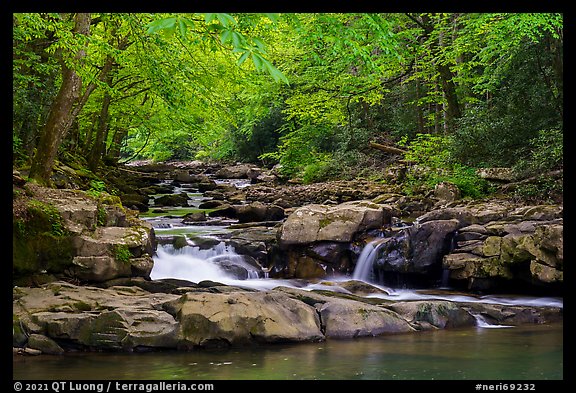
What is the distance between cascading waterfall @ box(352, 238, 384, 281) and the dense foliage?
4376mm

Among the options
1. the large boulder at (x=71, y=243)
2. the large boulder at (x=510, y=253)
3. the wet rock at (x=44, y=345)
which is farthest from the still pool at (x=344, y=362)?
the large boulder at (x=71, y=243)

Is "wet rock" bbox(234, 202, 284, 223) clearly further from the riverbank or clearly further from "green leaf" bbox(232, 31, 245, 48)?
"green leaf" bbox(232, 31, 245, 48)

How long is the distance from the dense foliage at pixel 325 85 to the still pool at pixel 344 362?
366cm

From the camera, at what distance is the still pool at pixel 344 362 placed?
6.29 metres

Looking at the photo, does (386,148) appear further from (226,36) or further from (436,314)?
(226,36)

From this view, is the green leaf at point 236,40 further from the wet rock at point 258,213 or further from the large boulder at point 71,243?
the wet rock at point 258,213

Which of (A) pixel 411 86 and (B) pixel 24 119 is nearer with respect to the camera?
(B) pixel 24 119

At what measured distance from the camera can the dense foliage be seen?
10820mm

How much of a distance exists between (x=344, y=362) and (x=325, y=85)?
53.5ft

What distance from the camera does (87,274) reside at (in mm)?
10000
